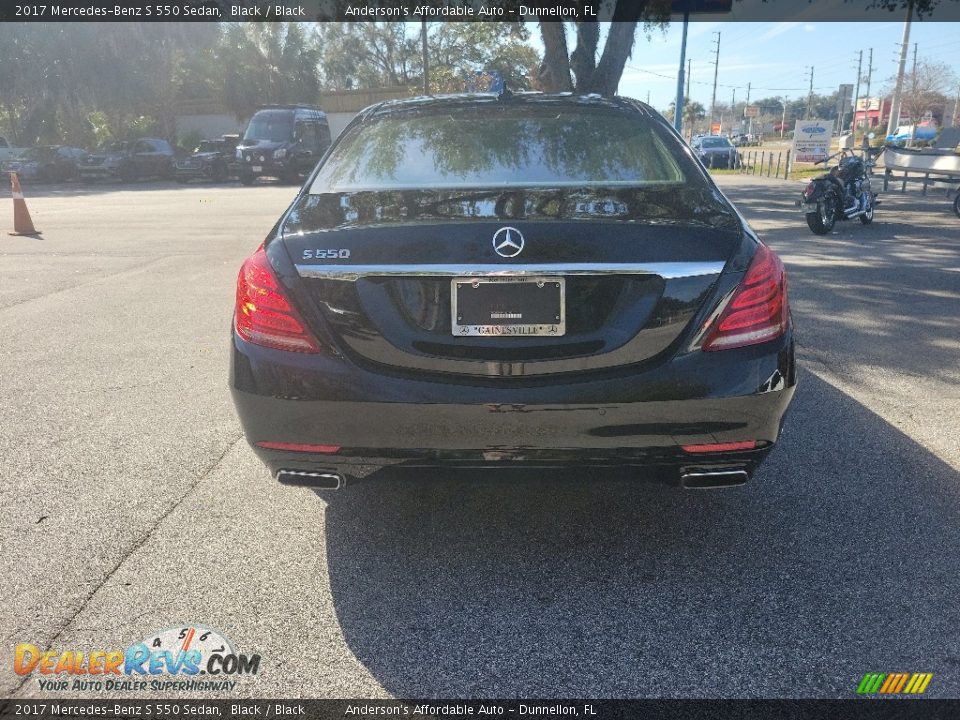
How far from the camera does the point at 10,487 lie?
364 centimetres

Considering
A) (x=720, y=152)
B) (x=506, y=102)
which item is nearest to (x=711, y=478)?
(x=506, y=102)

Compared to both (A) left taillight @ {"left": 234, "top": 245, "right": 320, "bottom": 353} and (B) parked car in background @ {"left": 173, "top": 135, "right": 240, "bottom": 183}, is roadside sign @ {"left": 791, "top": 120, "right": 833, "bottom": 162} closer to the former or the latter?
(B) parked car in background @ {"left": 173, "top": 135, "right": 240, "bottom": 183}

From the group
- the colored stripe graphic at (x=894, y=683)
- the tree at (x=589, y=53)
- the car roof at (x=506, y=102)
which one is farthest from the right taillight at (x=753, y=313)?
the tree at (x=589, y=53)

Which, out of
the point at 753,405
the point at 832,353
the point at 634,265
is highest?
the point at 634,265

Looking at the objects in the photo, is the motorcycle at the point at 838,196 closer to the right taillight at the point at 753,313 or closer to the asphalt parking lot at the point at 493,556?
the asphalt parking lot at the point at 493,556

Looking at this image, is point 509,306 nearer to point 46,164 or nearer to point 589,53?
point 589,53

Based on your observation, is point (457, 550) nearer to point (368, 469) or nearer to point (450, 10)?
point (368, 469)

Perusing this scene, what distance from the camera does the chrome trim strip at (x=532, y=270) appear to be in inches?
101

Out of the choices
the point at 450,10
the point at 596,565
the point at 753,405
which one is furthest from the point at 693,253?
the point at 450,10

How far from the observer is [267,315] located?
272 cm

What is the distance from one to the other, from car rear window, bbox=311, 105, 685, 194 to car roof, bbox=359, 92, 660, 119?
0.20ft

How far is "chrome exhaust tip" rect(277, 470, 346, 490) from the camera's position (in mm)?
2756

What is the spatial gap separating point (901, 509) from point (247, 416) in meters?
2.59

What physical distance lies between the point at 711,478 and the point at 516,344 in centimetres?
80
